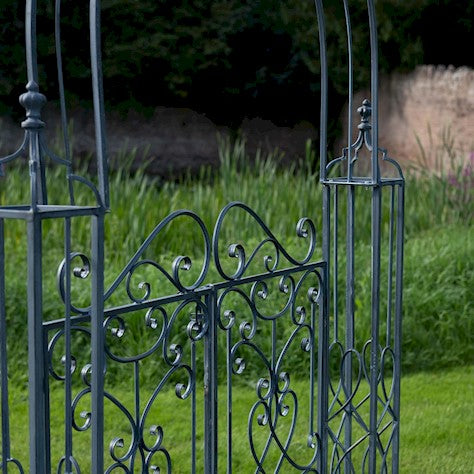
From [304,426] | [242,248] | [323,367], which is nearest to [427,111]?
[304,426]

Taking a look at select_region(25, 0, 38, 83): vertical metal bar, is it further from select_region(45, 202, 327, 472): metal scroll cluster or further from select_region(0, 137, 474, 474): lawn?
select_region(0, 137, 474, 474): lawn

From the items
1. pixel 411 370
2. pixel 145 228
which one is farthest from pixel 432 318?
pixel 145 228

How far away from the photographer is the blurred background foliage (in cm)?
941

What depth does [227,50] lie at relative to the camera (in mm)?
9781

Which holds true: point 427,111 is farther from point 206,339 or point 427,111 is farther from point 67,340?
point 67,340

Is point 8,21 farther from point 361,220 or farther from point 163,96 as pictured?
point 361,220

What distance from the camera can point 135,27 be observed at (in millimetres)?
9656

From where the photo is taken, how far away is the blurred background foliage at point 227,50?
9.41 meters

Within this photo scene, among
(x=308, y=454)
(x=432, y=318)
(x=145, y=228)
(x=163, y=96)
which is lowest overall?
(x=308, y=454)

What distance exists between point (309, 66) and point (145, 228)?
14.4 ft

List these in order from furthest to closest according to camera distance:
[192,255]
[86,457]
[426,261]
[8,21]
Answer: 1. [8,21]
2. [192,255]
3. [426,261]
4. [86,457]

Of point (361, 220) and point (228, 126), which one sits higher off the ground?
point (228, 126)

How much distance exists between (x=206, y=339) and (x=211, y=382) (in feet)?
0.35

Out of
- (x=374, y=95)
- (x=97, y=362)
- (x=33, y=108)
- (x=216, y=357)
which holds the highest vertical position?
(x=374, y=95)
